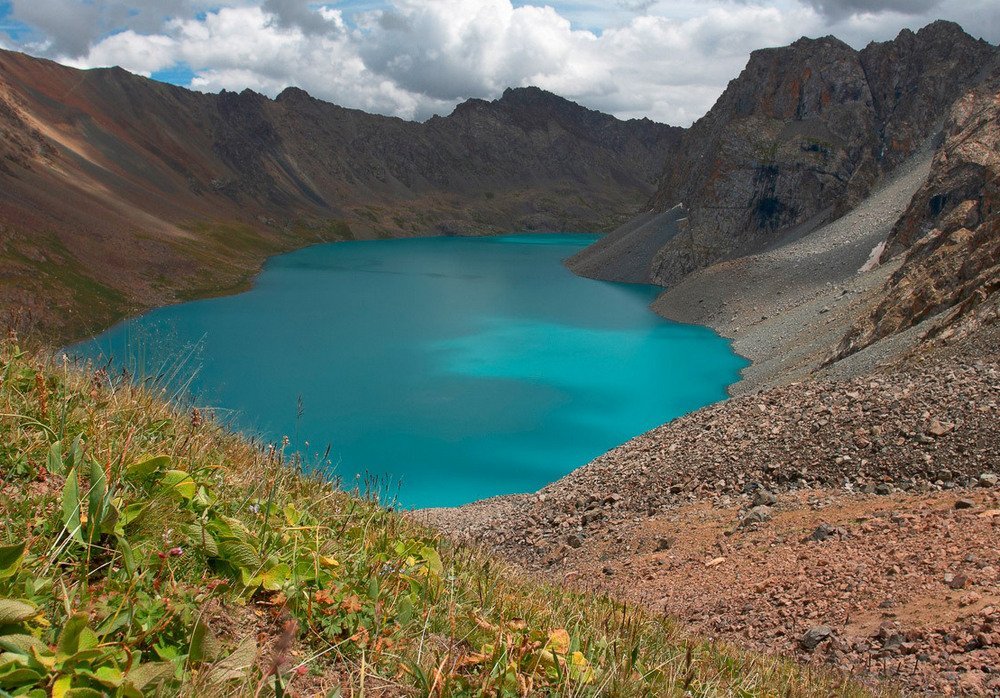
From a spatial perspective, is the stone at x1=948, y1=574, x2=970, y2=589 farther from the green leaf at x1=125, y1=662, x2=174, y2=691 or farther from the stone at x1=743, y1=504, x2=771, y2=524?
the green leaf at x1=125, y1=662, x2=174, y2=691

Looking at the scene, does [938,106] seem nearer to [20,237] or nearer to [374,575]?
[20,237]

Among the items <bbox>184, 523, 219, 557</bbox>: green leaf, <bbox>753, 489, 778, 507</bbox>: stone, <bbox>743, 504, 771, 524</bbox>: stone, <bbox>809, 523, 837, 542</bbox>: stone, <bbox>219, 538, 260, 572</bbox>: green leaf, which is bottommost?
<bbox>743, 504, 771, 524</bbox>: stone

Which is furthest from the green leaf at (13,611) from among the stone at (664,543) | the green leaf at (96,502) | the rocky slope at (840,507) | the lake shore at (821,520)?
the stone at (664,543)

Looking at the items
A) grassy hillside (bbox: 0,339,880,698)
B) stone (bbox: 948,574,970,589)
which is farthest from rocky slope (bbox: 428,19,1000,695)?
grassy hillside (bbox: 0,339,880,698)

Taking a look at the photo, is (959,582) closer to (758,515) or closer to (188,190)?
(758,515)

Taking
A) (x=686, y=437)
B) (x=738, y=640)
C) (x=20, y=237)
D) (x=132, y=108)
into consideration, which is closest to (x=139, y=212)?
(x=20, y=237)
